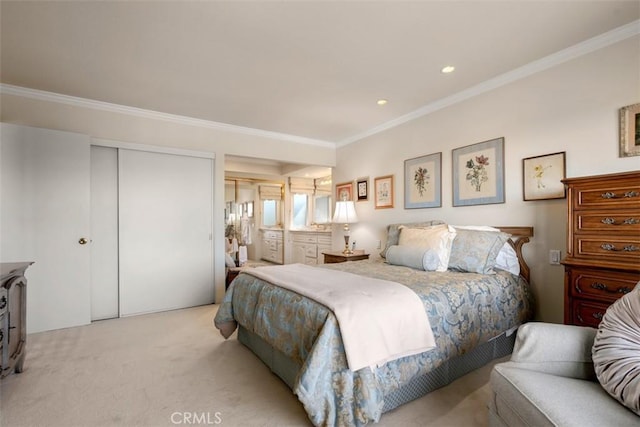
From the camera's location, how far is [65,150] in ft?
10.0

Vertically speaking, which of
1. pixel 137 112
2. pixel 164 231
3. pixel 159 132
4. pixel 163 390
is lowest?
pixel 163 390

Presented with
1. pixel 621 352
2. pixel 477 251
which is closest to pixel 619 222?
pixel 477 251

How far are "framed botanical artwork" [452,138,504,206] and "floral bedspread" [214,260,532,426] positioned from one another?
0.83 m

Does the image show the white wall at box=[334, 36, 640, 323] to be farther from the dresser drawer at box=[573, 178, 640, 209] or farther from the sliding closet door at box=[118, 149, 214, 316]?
the sliding closet door at box=[118, 149, 214, 316]

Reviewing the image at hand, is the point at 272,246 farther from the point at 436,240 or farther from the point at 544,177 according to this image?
the point at 544,177

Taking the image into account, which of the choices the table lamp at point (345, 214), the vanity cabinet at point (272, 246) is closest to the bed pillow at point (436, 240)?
the table lamp at point (345, 214)

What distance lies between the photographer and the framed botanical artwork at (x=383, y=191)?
3980mm

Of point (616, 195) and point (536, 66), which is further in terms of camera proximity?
point (536, 66)

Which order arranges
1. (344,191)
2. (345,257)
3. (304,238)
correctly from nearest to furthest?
(345,257) < (344,191) < (304,238)

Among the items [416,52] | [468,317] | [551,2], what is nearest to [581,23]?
[551,2]

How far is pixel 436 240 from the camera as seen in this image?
2.67 meters

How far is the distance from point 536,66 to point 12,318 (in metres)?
4.38

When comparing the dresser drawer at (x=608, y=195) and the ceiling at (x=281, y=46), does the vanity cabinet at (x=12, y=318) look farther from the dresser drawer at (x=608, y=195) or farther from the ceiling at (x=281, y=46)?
the dresser drawer at (x=608, y=195)

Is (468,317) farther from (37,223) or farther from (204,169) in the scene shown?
(37,223)
